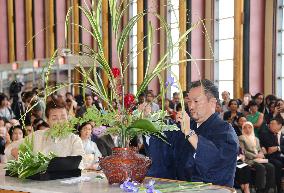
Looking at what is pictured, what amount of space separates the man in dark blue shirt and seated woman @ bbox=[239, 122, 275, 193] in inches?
136

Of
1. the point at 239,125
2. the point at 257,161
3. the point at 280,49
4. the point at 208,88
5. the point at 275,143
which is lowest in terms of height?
the point at 257,161

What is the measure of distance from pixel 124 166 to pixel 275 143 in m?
4.55

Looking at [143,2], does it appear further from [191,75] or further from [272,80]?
[272,80]

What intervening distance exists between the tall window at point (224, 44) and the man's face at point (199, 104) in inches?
340

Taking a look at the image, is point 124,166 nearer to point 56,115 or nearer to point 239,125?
point 56,115

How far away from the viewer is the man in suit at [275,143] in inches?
265

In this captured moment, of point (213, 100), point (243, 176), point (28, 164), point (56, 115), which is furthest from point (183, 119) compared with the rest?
point (243, 176)

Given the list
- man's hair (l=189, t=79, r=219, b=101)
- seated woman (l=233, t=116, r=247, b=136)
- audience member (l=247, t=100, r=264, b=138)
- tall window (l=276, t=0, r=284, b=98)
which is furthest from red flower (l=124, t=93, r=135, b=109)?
tall window (l=276, t=0, r=284, b=98)

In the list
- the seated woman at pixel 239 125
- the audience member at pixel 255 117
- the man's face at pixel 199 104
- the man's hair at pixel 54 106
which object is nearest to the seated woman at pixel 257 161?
the seated woman at pixel 239 125

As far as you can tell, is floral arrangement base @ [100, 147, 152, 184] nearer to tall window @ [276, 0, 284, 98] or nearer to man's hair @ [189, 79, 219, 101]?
man's hair @ [189, 79, 219, 101]

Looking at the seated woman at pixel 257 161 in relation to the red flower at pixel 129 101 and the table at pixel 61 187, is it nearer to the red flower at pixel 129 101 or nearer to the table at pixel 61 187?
the table at pixel 61 187

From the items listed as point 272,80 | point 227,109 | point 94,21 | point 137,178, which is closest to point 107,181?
point 137,178

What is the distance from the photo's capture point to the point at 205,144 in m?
2.77

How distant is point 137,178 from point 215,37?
31.6ft
